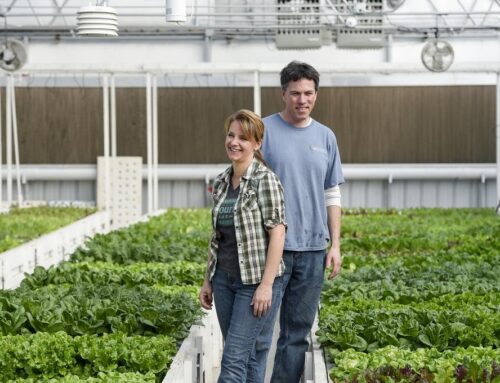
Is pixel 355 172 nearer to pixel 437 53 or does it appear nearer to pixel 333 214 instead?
pixel 437 53

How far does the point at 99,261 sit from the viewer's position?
1000 centimetres

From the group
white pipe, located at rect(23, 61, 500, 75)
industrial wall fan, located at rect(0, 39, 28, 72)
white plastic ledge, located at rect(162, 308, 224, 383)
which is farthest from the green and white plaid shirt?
A: white pipe, located at rect(23, 61, 500, 75)

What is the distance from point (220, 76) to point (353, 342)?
15665 millimetres

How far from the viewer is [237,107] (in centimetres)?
2120

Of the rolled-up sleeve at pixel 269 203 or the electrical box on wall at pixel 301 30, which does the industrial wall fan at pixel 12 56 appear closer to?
the electrical box on wall at pixel 301 30

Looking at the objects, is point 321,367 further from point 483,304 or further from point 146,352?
point 483,304

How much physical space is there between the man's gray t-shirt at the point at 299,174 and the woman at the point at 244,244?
495mm

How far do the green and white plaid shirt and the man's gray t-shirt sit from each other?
0.52 meters

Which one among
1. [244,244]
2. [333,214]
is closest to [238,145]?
[244,244]

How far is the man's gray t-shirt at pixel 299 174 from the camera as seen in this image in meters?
6.00

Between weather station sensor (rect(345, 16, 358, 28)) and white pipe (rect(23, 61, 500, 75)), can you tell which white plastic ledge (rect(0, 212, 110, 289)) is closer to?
white pipe (rect(23, 61, 500, 75))

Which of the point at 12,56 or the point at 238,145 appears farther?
the point at 12,56

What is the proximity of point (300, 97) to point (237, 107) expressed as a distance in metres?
15.3

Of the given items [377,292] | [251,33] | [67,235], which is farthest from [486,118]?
[377,292]
